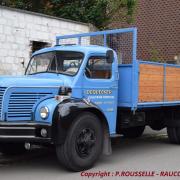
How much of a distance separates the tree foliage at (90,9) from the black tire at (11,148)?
10355mm

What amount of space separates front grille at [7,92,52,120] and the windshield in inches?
40.3

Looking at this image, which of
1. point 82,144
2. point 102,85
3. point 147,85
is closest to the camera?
point 82,144

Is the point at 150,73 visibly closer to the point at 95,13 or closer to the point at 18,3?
the point at 95,13

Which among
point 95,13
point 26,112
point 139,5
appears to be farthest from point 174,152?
point 139,5

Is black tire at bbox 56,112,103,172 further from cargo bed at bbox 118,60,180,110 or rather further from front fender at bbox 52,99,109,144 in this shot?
cargo bed at bbox 118,60,180,110

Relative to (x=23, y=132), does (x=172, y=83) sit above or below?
above

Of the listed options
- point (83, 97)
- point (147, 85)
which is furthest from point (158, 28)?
point (83, 97)

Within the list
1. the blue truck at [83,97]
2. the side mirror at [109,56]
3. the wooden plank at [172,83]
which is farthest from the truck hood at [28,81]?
the wooden plank at [172,83]

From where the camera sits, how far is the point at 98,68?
9.10 meters

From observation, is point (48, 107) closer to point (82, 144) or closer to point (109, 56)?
point (82, 144)

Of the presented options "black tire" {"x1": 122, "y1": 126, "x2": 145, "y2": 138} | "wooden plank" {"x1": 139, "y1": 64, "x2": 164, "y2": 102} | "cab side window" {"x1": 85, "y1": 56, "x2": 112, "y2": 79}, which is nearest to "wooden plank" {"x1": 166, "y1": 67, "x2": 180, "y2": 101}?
"wooden plank" {"x1": 139, "y1": 64, "x2": 164, "y2": 102}

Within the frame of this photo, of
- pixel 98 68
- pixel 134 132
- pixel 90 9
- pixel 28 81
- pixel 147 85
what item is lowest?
pixel 134 132

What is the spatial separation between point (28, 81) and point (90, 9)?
39.3ft

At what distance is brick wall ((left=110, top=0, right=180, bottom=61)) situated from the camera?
23594 mm
